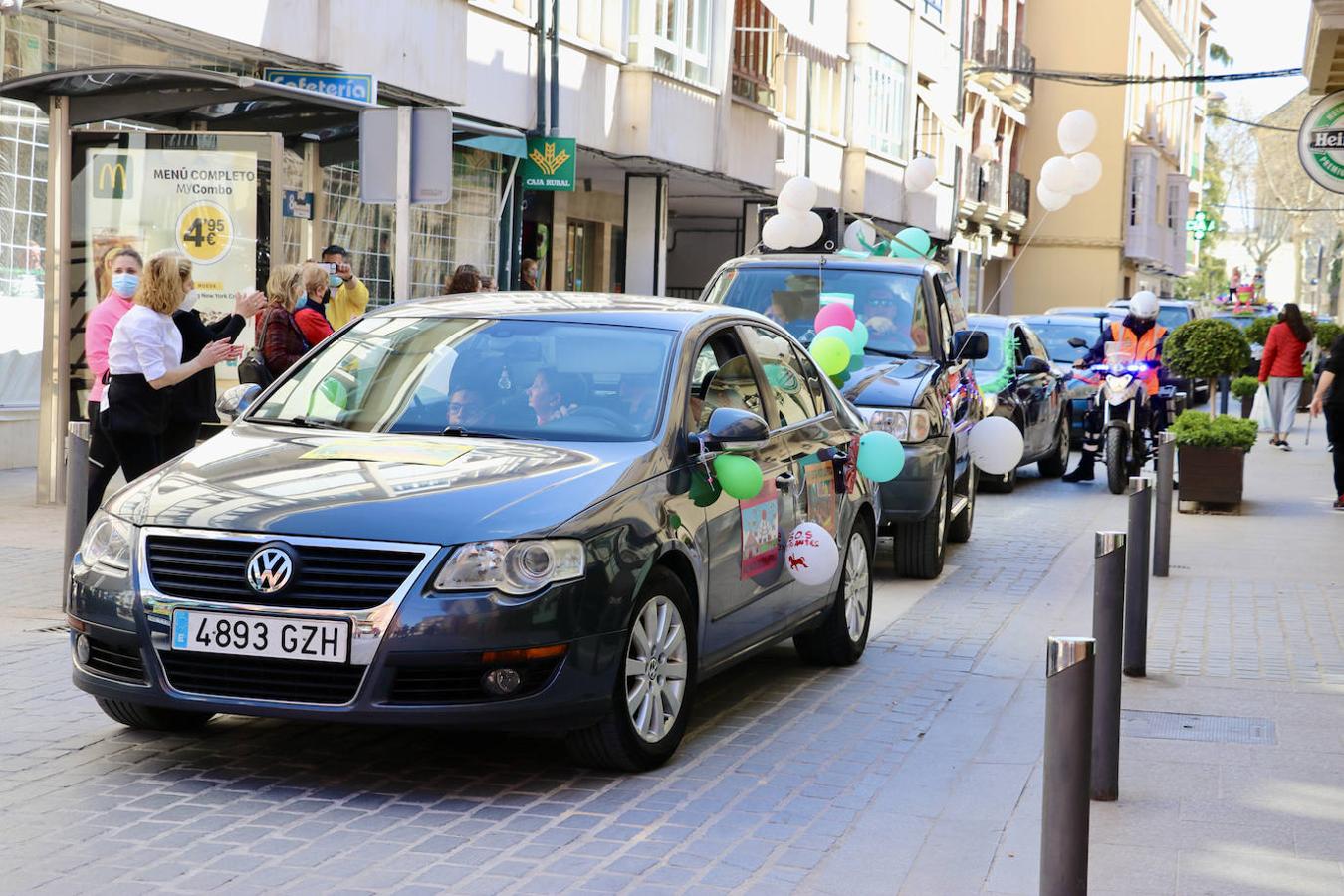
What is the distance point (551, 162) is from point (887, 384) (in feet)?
37.4

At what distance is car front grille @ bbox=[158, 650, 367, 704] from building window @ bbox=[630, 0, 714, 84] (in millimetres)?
20772

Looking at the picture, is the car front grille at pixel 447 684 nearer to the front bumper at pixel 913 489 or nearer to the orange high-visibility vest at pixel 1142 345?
the front bumper at pixel 913 489

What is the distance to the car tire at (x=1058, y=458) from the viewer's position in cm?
1988

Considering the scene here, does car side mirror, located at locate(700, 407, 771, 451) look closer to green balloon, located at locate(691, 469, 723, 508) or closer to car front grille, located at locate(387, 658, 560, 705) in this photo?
green balloon, located at locate(691, 469, 723, 508)

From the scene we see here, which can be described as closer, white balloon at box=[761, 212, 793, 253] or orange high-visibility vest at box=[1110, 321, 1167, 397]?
white balloon at box=[761, 212, 793, 253]

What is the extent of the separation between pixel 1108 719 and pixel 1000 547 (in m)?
7.67

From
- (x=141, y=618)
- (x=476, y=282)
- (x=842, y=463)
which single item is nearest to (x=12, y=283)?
(x=476, y=282)

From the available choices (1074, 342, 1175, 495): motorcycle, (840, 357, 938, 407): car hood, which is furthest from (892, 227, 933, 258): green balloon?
(1074, 342, 1175, 495): motorcycle

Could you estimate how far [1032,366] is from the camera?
1872 cm

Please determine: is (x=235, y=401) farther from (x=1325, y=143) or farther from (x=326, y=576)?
(x=1325, y=143)

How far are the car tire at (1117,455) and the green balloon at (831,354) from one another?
8.24 m

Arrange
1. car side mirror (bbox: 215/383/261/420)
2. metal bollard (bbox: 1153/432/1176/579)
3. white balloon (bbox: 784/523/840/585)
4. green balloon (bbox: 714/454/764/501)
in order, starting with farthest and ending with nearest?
metal bollard (bbox: 1153/432/1176/579) → white balloon (bbox: 784/523/840/585) → car side mirror (bbox: 215/383/261/420) → green balloon (bbox: 714/454/764/501)

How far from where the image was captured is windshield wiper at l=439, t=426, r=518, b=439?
6.75 meters

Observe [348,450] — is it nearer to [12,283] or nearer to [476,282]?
[476,282]
